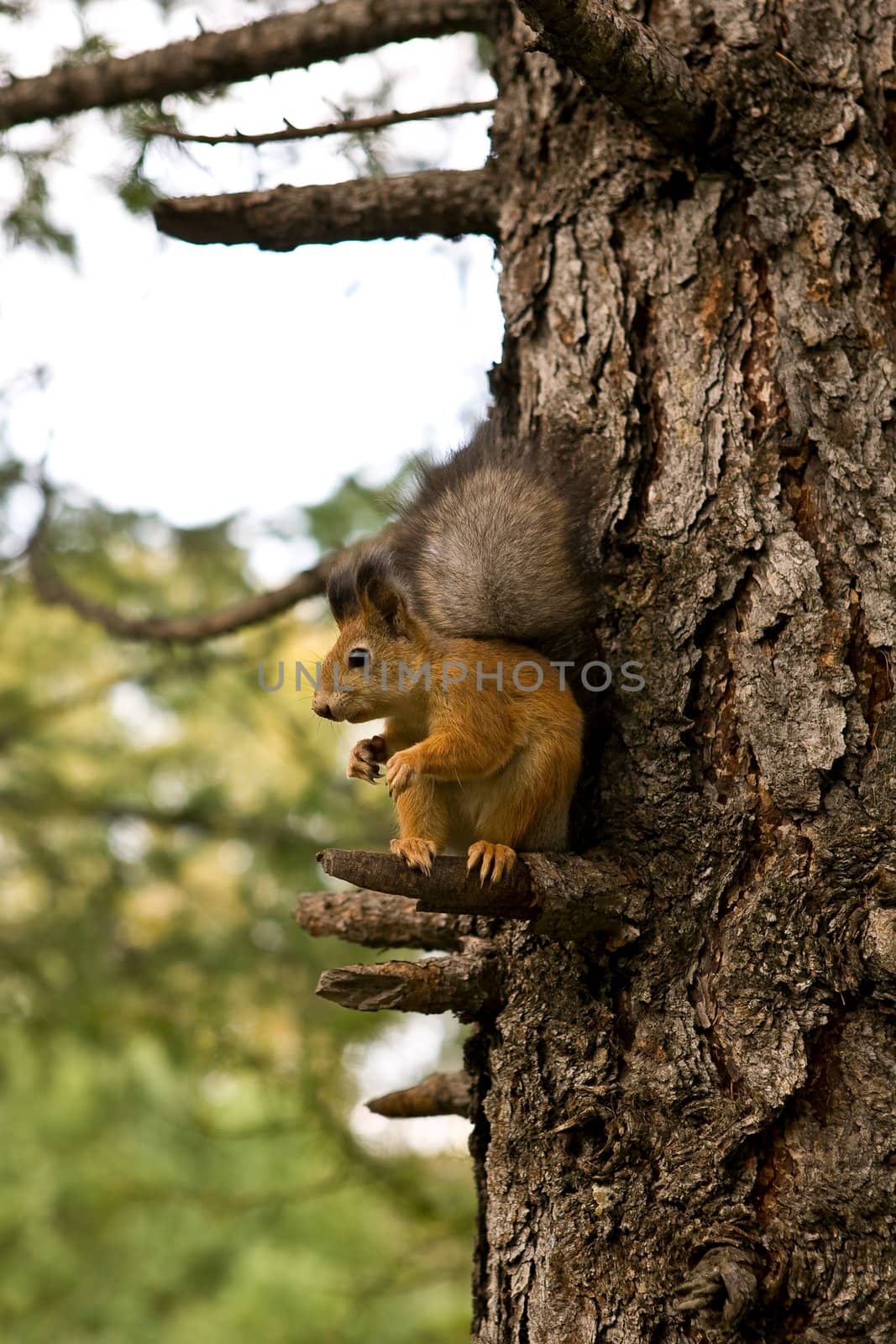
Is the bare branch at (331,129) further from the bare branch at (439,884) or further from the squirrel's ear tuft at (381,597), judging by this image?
the bare branch at (439,884)

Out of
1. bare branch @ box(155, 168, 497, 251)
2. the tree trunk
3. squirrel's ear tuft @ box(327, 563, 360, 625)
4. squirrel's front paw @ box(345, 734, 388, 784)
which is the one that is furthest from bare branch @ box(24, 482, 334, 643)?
the tree trunk

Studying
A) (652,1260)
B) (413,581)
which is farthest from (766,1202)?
(413,581)

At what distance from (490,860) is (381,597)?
23.1 inches

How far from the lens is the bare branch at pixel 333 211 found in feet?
6.45

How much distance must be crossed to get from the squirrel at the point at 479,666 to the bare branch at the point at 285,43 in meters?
0.86

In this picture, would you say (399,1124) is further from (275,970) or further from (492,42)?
(492,42)

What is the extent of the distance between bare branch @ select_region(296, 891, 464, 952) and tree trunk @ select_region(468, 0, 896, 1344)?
17 cm

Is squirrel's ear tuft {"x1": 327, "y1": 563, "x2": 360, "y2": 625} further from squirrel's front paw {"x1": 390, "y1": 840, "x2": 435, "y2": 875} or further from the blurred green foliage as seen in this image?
the blurred green foliage

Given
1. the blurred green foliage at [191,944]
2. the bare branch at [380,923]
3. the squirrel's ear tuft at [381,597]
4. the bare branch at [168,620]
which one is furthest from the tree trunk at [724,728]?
the blurred green foliage at [191,944]

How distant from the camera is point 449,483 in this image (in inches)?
66.2

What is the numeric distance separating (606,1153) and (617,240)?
1.29 metres

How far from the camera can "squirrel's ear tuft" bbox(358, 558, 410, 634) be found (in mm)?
1846

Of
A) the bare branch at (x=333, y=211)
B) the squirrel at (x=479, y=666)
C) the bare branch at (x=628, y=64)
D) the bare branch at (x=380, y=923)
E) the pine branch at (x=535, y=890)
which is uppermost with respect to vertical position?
the bare branch at (x=628, y=64)

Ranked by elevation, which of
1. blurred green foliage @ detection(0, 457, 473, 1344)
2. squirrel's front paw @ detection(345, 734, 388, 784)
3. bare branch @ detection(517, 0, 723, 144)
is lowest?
blurred green foliage @ detection(0, 457, 473, 1344)
